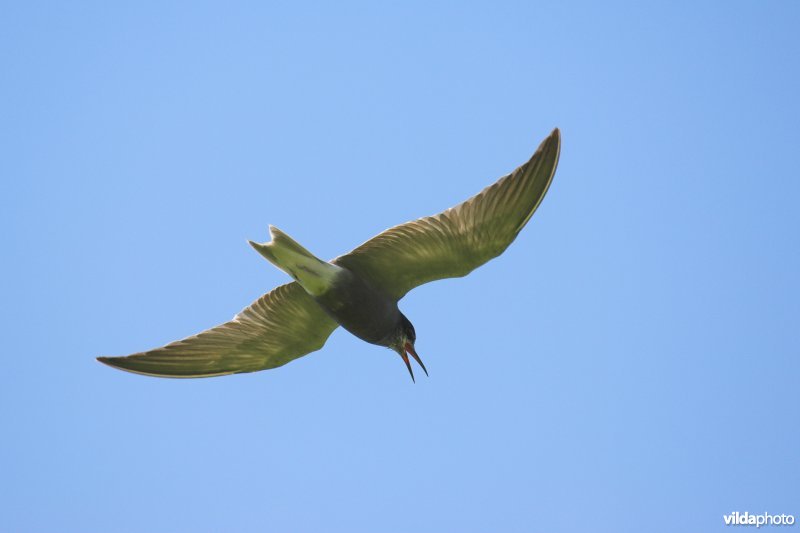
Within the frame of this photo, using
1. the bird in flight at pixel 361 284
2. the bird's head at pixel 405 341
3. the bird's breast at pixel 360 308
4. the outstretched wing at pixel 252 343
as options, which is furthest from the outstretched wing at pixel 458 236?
the outstretched wing at pixel 252 343

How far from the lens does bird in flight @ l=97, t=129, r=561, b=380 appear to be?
10.3 meters

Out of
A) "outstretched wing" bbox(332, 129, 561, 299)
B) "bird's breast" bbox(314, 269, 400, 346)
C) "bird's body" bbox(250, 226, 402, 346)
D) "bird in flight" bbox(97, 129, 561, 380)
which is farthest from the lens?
"bird's breast" bbox(314, 269, 400, 346)

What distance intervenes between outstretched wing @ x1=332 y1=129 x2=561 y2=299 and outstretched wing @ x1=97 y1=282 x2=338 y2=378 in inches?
36.8

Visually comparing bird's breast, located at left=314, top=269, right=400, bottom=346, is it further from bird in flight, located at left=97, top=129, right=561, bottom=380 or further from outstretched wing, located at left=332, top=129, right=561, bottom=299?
outstretched wing, located at left=332, top=129, right=561, bottom=299

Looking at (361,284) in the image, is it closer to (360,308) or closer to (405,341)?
(360,308)

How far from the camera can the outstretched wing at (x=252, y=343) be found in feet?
38.4

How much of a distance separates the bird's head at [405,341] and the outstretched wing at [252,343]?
30.4 inches

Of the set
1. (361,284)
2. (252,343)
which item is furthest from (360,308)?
(252,343)

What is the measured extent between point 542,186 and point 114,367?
5080 millimetres

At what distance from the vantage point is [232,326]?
11.9m

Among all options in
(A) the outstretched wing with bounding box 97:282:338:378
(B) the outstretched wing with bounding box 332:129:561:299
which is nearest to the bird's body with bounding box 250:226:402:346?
(B) the outstretched wing with bounding box 332:129:561:299

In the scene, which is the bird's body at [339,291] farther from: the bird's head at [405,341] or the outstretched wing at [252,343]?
the outstretched wing at [252,343]

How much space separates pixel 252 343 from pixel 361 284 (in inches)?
68.8

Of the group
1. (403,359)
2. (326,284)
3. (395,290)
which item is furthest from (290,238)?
(403,359)
